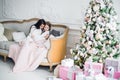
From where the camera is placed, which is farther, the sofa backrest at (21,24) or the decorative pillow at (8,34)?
the sofa backrest at (21,24)

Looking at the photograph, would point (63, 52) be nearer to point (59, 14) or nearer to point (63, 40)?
point (63, 40)

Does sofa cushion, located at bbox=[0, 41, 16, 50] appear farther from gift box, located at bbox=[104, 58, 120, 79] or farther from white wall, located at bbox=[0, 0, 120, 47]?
gift box, located at bbox=[104, 58, 120, 79]

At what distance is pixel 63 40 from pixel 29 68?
819 mm

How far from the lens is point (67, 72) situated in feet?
12.5

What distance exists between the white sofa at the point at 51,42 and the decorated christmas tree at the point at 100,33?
57cm

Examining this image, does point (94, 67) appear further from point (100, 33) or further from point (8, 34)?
point (8, 34)

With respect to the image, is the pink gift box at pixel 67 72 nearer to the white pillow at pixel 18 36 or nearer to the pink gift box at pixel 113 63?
the pink gift box at pixel 113 63

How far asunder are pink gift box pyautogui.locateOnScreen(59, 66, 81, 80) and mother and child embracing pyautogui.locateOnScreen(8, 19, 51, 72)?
54cm

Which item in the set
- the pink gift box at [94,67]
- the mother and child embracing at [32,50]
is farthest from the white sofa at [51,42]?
the pink gift box at [94,67]

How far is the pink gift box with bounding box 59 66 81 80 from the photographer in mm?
3729

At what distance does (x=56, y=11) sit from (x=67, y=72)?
1.72 metres

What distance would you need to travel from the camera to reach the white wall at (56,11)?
480 centimetres

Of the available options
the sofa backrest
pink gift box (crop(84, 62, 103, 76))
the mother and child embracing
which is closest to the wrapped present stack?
pink gift box (crop(84, 62, 103, 76))

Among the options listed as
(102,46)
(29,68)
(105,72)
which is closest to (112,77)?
(105,72)
